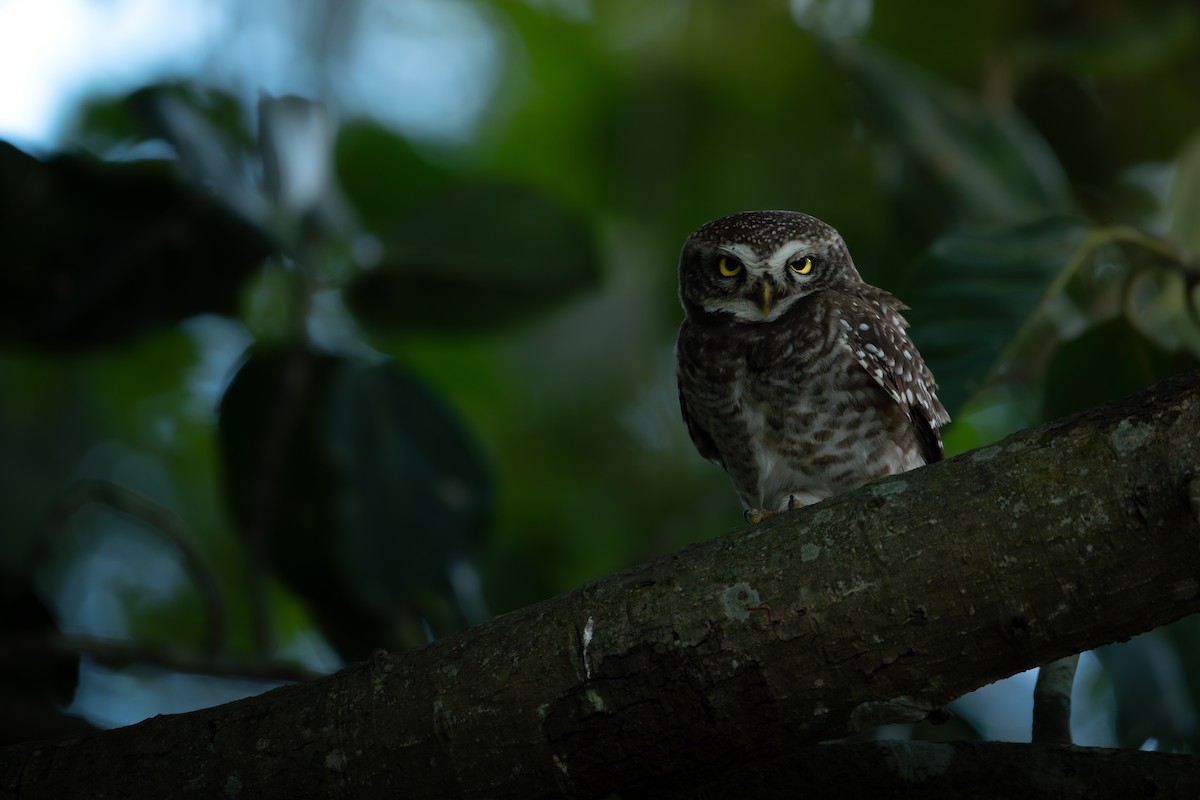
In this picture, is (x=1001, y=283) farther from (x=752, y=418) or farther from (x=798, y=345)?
(x=752, y=418)

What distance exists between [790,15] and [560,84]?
1.30 m

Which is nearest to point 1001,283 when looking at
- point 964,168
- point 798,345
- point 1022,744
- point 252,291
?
point 798,345

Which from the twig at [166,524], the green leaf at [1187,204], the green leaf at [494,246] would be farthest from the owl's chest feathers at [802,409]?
the twig at [166,524]

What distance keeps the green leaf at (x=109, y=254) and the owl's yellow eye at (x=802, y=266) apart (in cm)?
181

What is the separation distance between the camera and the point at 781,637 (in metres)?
1.85

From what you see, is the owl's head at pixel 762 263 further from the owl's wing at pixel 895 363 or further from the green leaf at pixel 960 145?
the green leaf at pixel 960 145

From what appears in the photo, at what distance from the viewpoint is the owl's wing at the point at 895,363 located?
3367 millimetres

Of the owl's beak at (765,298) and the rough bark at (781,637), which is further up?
the owl's beak at (765,298)

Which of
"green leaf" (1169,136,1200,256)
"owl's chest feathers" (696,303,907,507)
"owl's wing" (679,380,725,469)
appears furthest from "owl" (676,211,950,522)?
"green leaf" (1169,136,1200,256)

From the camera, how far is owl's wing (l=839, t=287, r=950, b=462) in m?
3.37

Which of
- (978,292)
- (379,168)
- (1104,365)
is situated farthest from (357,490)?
(379,168)

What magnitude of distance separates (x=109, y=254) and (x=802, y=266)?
2.44m

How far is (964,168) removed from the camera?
4.29 m

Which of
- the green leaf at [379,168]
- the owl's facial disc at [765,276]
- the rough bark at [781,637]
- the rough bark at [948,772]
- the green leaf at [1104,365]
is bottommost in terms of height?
the rough bark at [948,772]
